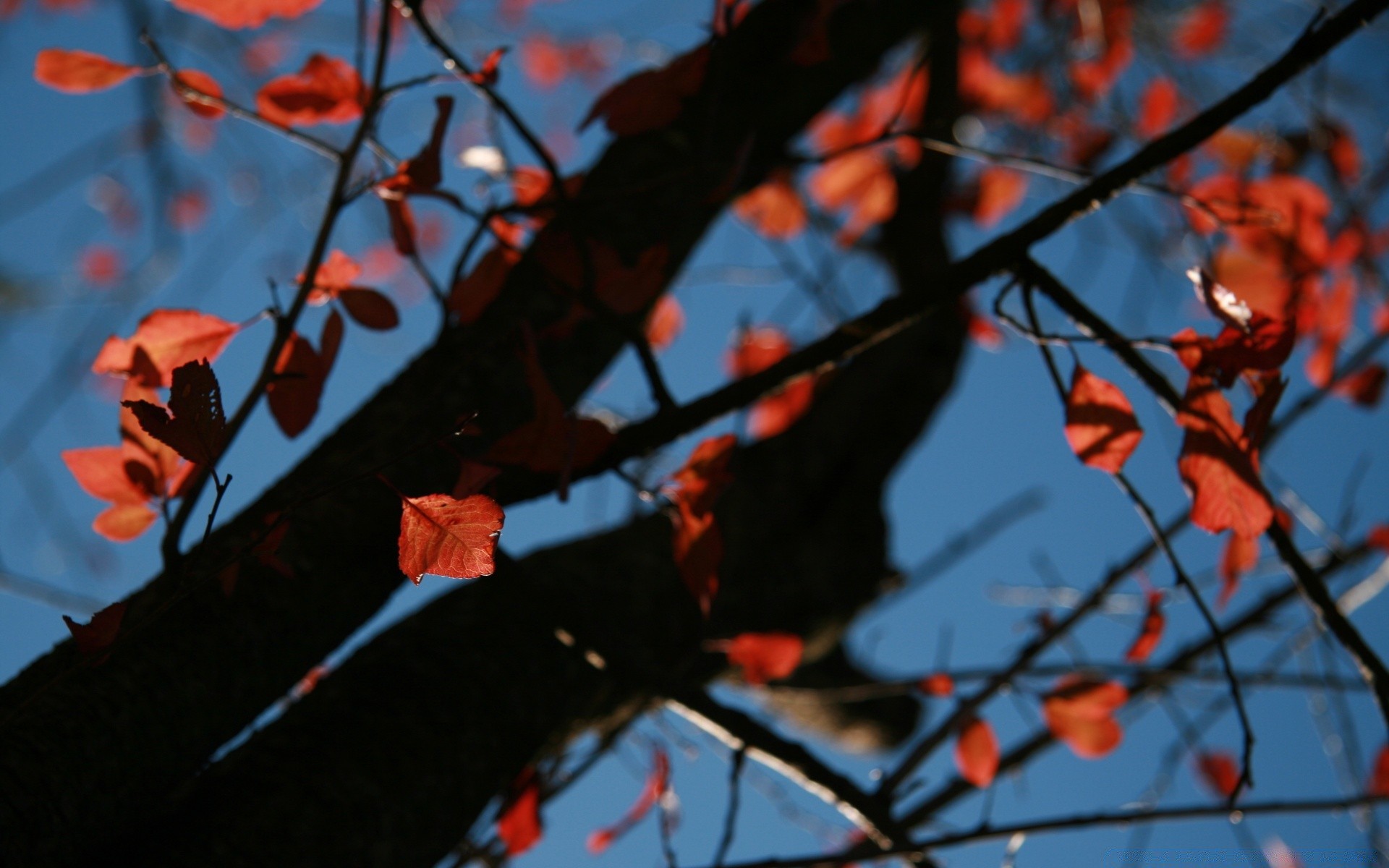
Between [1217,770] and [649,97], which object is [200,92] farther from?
[1217,770]

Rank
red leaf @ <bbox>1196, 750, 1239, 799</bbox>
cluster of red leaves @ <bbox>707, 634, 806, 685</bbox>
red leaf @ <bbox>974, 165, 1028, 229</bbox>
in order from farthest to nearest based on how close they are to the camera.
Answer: red leaf @ <bbox>974, 165, 1028, 229</bbox> < red leaf @ <bbox>1196, 750, 1239, 799</bbox> < cluster of red leaves @ <bbox>707, 634, 806, 685</bbox>

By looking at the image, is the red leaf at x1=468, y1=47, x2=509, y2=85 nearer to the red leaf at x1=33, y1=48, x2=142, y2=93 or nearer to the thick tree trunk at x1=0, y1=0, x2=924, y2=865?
the thick tree trunk at x1=0, y1=0, x2=924, y2=865

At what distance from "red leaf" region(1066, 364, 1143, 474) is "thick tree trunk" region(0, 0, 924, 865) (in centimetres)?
32

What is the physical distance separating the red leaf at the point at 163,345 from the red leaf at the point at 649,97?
34 centimetres

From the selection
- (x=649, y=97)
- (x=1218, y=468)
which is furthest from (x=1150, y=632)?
(x=649, y=97)

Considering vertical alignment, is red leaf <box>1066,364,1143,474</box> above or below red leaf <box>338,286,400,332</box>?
below

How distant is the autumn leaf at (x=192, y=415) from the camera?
408mm

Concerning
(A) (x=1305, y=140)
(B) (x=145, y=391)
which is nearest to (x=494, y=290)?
(B) (x=145, y=391)

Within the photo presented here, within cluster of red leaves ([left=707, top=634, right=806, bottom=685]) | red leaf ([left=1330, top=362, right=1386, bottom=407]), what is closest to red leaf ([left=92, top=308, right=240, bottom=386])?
cluster of red leaves ([left=707, top=634, right=806, bottom=685])

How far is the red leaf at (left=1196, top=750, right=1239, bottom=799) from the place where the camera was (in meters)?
1.79

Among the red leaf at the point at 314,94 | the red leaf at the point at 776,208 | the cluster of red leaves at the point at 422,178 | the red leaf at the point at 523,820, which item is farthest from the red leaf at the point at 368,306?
the red leaf at the point at 776,208

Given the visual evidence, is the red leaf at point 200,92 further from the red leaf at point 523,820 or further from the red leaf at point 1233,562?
the red leaf at point 1233,562

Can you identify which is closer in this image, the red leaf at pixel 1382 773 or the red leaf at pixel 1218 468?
the red leaf at pixel 1218 468

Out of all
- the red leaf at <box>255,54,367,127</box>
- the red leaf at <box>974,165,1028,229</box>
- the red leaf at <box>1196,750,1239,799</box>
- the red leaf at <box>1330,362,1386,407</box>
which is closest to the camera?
the red leaf at <box>255,54,367,127</box>
